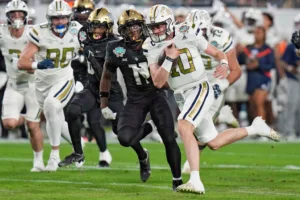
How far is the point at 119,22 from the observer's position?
812 cm

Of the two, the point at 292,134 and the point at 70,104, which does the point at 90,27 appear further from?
the point at 292,134

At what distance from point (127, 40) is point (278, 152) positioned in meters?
4.72

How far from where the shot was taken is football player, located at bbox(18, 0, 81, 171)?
9.64 meters

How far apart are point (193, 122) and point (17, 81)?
3346 millimetres

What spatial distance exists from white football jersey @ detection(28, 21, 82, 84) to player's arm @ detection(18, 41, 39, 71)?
0.05m

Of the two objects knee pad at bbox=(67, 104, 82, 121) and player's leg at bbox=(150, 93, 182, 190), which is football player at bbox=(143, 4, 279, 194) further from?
knee pad at bbox=(67, 104, 82, 121)

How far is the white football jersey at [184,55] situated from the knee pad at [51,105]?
6.42 feet

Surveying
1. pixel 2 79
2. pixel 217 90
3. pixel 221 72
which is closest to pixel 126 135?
pixel 221 72

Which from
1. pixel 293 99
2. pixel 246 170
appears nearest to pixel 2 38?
pixel 246 170

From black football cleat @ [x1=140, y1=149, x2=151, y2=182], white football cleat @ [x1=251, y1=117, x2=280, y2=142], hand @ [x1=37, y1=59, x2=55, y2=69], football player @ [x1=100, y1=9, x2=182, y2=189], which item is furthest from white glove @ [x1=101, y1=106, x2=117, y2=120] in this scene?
white football cleat @ [x1=251, y1=117, x2=280, y2=142]

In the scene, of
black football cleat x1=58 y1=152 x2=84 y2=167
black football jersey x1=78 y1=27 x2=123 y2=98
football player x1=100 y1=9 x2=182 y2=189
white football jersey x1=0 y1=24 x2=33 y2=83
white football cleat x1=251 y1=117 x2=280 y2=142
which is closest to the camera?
football player x1=100 y1=9 x2=182 y2=189

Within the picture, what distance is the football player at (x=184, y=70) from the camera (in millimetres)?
7469

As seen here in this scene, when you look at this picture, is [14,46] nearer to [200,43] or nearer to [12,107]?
[12,107]

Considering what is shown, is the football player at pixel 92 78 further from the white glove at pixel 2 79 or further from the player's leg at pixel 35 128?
the white glove at pixel 2 79
